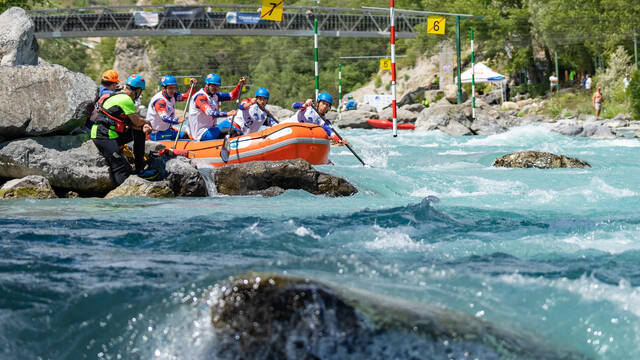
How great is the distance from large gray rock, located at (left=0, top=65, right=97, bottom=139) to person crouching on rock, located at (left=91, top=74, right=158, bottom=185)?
29 cm

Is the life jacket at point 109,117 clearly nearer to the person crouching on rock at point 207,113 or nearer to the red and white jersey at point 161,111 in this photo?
the red and white jersey at point 161,111

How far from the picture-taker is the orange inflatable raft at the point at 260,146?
32.7 ft

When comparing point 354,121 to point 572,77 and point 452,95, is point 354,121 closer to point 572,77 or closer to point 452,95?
point 452,95

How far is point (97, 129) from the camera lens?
8.84 meters

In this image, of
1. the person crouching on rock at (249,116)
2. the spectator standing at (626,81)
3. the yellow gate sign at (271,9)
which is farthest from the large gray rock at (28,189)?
the spectator standing at (626,81)

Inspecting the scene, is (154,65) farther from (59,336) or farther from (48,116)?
(59,336)

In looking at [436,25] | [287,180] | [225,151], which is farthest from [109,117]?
[436,25]

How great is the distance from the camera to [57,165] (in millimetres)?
8562

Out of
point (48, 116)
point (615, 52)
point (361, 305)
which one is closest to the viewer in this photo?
point (361, 305)

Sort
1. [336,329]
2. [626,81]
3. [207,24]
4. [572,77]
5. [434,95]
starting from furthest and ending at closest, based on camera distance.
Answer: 1. [207,24]
2. [434,95]
3. [572,77]
4. [626,81]
5. [336,329]

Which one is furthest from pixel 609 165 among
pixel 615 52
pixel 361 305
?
pixel 615 52

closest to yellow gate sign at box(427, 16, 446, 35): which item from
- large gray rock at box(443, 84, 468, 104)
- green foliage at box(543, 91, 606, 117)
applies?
green foliage at box(543, 91, 606, 117)

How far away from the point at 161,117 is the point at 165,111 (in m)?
0.10

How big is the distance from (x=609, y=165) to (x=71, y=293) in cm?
996
